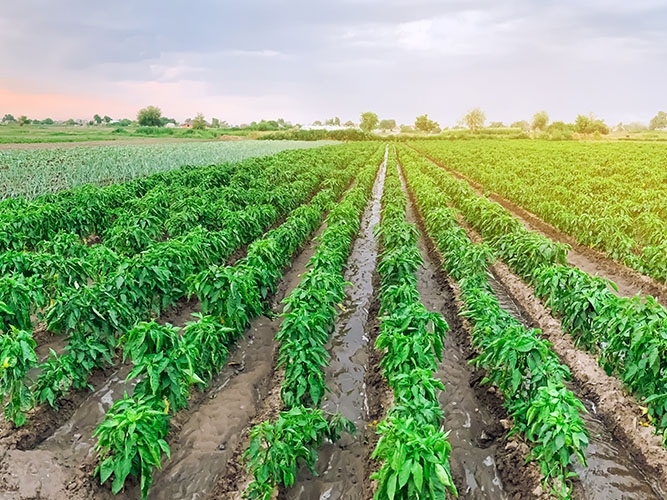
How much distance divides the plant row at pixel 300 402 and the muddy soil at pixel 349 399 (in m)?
0.17

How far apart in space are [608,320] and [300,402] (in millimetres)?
3948

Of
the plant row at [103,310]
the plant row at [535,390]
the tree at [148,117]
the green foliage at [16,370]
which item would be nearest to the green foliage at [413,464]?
the plant row at [535,390]

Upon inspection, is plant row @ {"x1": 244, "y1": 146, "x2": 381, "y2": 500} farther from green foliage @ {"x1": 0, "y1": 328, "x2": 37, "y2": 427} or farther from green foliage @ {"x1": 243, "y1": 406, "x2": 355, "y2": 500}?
green foliage @ {"x1": 0, "y1": 328, "x2": 37, "y2": 427}

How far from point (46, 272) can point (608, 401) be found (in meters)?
8.03

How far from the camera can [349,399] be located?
559 cm

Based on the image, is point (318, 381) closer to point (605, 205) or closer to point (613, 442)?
point (613, 442)

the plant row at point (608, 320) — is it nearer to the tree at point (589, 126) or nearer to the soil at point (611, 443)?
the soil at point (611, 443)

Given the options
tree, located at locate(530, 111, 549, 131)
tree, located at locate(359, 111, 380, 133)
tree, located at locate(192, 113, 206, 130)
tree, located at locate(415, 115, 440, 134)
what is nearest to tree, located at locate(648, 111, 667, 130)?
tree, located at locate(530, 111, 549, 131)

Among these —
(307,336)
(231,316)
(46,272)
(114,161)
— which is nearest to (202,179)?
(114,161)

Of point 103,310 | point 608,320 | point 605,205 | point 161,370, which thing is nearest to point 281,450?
point 161,370

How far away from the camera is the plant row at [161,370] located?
3664mm

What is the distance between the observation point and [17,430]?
4.55m

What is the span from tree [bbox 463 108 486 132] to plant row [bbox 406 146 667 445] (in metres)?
149

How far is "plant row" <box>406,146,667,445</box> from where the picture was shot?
4617 millimetres
